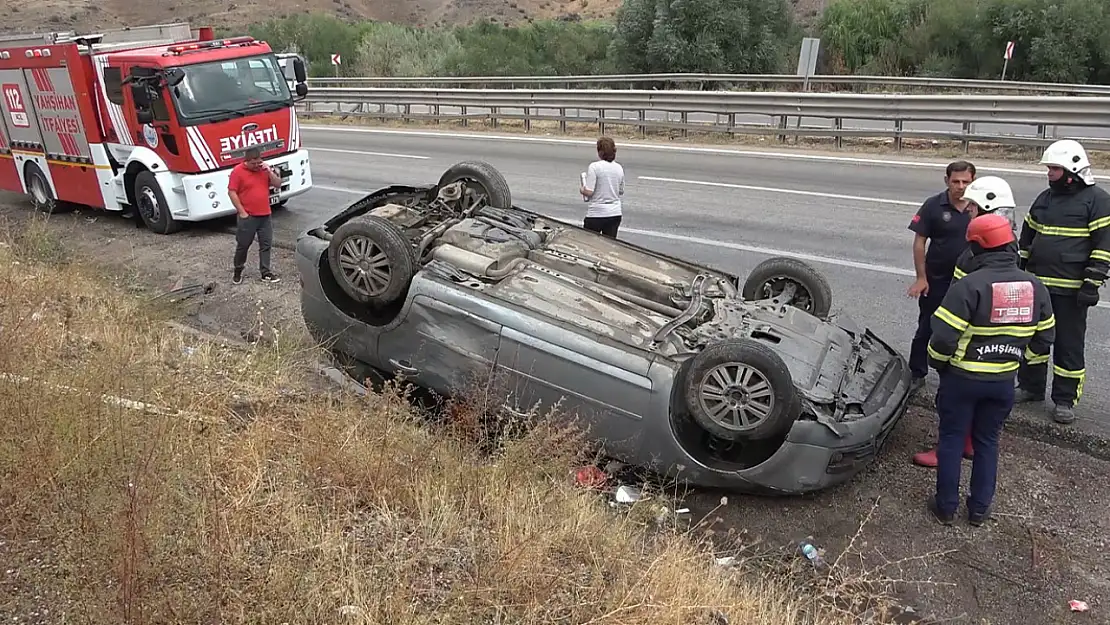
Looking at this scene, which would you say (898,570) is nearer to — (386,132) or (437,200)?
(437,200)

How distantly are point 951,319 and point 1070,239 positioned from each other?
1602 millimetres

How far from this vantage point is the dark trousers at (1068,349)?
5.26 metres

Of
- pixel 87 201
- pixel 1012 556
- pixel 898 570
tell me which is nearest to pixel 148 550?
pixel 898 570

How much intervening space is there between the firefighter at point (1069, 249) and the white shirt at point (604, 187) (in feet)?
11.0

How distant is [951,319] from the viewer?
4168 millimetres

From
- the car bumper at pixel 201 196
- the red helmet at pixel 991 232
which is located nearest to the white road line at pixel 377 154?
the car bumper at pixel 201 196

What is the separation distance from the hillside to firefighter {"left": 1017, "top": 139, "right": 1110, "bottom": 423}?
44.3 m

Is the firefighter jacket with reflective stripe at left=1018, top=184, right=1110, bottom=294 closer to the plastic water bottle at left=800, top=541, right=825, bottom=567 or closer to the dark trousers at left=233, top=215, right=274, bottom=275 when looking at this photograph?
the plastic water bottle at left=800, top=541, right=825, bottom=567

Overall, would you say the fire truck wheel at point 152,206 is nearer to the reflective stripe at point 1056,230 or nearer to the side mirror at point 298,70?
the side mirror at point 298,70

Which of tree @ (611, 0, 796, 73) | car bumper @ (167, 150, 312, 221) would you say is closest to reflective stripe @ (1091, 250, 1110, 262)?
car bumper @ (167, 150, 312, 221)

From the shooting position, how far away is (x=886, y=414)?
4.58 m

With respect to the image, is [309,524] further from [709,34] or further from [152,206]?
[709,34]

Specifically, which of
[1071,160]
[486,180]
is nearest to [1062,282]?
[1071,160]

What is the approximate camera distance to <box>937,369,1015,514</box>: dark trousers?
4250 mm
